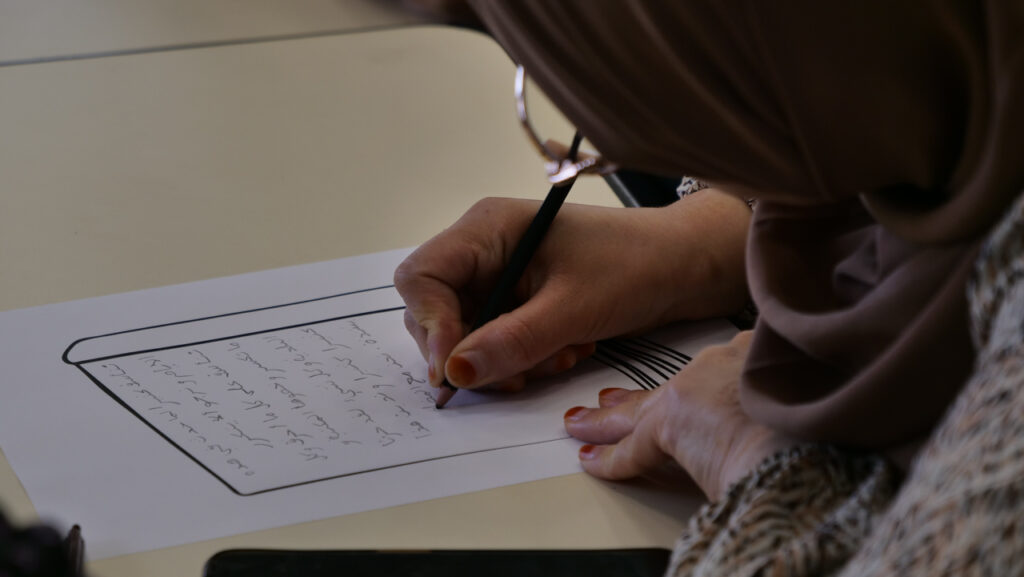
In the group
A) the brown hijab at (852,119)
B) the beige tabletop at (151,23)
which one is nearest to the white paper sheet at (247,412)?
the brown hijab at (852,119)

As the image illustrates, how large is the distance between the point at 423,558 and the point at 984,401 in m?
0.32

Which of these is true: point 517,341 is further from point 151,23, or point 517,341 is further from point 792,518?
point 151,23

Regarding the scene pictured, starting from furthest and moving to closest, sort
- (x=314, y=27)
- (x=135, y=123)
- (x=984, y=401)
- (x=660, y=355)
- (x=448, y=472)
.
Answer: (x=314, y=27), (x=135, y=123), (x=660, y=355), (x=448, y=472), (x=984, y=401)

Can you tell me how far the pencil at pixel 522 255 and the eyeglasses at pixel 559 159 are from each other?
145 mm

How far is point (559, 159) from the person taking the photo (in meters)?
0.61

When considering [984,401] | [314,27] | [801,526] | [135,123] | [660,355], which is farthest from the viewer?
[314,27]

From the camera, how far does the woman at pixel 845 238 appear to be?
365 millimetres

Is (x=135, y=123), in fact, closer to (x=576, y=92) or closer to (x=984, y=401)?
(x=576, y=92)

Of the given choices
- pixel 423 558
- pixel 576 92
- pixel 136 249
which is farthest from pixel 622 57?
pixel 136 249

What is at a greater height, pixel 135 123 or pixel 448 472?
pixel 135 123

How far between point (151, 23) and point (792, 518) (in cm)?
102

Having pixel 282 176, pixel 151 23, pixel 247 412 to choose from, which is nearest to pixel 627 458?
pixel 247 412

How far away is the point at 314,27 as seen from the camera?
125 centimetres

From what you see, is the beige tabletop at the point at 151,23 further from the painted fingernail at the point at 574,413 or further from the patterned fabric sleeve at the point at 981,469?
the patterned fabric sleeve at the point at 981,469
